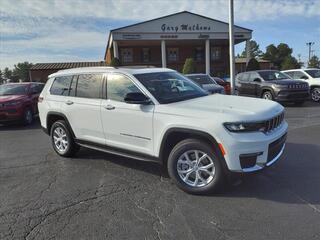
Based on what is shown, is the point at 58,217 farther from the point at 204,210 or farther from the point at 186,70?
the point at 186,70

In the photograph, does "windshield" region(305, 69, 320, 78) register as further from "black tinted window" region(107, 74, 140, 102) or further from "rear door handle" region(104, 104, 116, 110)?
"rear door handle" region(104, 104, 116, 110)

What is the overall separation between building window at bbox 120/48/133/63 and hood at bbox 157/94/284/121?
3373 centimetres

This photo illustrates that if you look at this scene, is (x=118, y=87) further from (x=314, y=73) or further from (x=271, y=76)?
(x=314, y=73)

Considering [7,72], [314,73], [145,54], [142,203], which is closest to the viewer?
[142,203]

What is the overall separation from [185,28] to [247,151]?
3093cm

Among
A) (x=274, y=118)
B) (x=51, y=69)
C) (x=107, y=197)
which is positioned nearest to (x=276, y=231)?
(x=274, y=118)

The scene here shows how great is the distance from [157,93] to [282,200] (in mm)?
2330

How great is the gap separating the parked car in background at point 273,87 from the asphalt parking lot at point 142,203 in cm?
713

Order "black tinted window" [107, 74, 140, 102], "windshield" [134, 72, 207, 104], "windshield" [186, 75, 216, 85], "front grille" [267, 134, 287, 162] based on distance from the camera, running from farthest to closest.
Answer: "windshield" [186, 75, 216, 85], "black tinted window" [107, 74, 140, 102], "windshield" [134, 72, 207, 104], "front grille" [267, 134, 287, 162]

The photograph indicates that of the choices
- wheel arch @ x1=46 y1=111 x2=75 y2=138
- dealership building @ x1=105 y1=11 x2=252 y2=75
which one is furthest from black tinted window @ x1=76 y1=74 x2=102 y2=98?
dealership building @ x1=105 y1=11 x2=252 y2=75

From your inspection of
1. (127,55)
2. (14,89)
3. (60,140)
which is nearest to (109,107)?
(60,140)

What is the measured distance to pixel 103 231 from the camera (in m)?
3.60

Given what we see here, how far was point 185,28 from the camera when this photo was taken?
3331 cm

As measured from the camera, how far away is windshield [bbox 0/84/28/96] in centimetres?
1230
